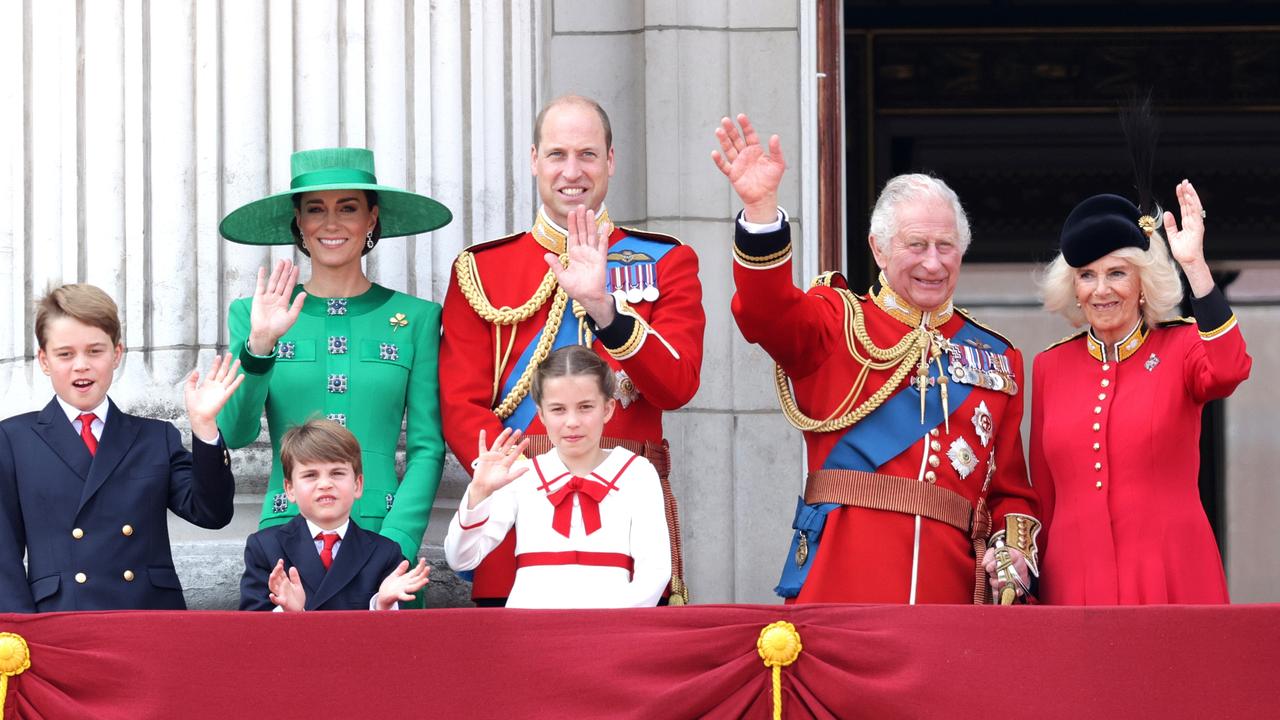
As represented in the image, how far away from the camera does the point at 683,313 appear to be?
469cm

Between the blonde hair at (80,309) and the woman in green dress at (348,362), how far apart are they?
0.97ft

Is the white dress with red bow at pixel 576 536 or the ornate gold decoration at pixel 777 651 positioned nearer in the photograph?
the ornate gold decoration at pixel 777 651

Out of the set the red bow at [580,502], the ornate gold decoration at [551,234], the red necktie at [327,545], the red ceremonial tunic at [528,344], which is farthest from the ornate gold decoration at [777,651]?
the ornate gold decoration at [551,234]

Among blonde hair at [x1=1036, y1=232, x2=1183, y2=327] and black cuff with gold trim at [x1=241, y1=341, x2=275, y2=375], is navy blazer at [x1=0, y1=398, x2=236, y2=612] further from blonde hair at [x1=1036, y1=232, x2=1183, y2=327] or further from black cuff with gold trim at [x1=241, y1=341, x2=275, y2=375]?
blonde hair at [x1=1036, y1=232, x2=1183, y2=327]

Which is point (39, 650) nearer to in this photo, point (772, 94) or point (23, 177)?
point (23, 177)

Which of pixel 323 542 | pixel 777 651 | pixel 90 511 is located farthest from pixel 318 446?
pixel 777 651

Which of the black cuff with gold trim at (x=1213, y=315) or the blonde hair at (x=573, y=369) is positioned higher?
the black cuff with gold trim at (x=1213, y=315)

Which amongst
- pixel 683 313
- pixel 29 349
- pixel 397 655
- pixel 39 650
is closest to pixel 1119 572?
pixel 683 313

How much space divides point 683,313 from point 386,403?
2.27 feet

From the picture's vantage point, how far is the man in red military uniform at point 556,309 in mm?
4574

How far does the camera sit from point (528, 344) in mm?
4719

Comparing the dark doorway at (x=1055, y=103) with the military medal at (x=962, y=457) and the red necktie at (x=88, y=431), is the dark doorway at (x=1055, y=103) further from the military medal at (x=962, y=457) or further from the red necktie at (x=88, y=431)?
the red necktie at (x=88, y=431)

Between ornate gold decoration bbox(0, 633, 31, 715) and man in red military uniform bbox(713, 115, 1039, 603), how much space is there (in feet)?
5.28

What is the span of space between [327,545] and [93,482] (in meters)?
0.49
